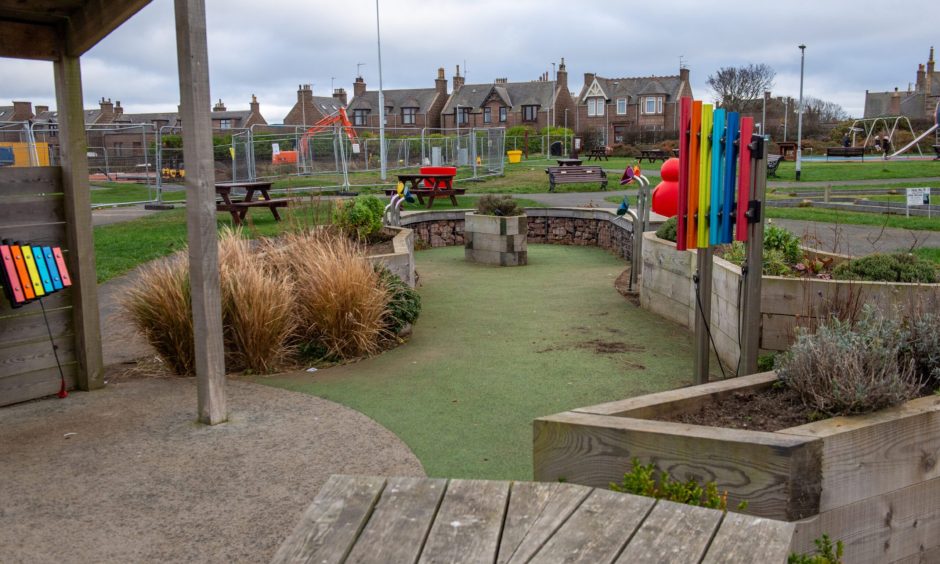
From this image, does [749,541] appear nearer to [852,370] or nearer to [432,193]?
[852,370]

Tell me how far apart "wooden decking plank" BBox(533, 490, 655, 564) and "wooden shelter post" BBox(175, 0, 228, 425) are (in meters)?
3.37

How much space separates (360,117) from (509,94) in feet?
47.3

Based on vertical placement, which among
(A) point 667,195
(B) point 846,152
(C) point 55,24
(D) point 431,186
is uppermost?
(C) point 55,24

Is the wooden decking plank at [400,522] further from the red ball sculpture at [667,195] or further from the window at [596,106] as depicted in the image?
the window at [596,106]

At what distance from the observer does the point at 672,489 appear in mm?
3074

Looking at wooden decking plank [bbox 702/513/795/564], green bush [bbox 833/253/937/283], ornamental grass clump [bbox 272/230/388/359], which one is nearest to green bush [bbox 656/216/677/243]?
green bush [bbox 833/253/937/283]

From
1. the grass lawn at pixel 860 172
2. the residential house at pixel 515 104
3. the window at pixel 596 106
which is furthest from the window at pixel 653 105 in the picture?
the grass lawn at pixel 860 172

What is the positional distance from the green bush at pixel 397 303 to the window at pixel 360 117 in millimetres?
74351

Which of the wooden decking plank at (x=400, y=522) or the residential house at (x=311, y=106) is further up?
the residential house at (x=311, y=106)

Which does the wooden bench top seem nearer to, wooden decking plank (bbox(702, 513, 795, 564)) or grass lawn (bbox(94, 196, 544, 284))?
wooden decking plank (bbox(702, 513, 795, 564))

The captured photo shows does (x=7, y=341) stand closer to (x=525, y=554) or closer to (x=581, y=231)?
(x=525, y=554)

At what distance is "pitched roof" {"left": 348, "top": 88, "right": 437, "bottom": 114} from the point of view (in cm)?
7994

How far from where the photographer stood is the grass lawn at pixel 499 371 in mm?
5141

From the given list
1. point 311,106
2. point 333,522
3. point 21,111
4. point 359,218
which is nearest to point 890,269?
point 333,522
